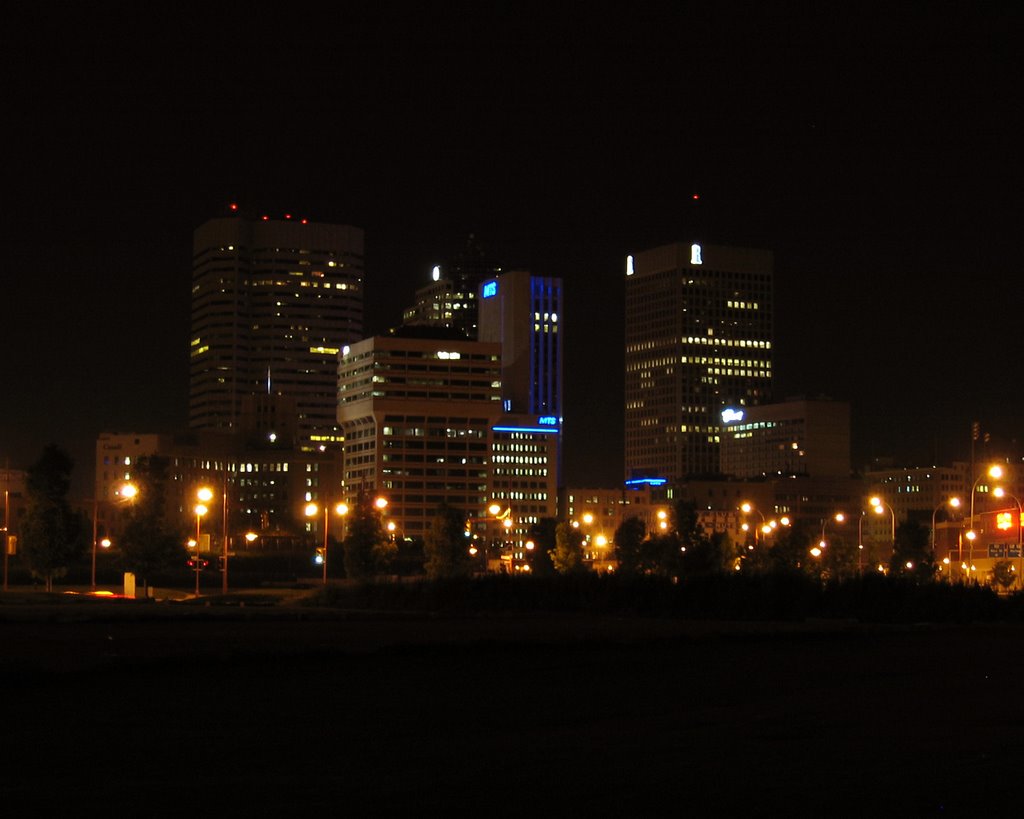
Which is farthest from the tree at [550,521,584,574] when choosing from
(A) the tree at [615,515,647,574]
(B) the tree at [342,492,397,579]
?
(B) the tree at [342,492,397,579]

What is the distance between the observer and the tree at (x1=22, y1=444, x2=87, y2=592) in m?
78.2

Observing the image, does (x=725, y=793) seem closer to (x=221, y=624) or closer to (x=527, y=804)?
(x=527, y=804)

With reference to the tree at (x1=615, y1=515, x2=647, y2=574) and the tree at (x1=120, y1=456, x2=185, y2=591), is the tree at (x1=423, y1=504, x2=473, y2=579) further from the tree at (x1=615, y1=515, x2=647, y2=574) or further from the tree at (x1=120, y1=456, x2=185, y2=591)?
the tree at (x1=615, y1=515, x2=647, y2=574)

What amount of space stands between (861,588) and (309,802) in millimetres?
44048

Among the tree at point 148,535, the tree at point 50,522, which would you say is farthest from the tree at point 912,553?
the tree at point 50,522

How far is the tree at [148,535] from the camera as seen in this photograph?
8038cm

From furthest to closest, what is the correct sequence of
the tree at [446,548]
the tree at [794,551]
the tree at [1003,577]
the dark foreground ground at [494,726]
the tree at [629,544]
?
the tree at [629,544] < the tree at [794,551] < the tree at [446,548] < the tree at [1003,577] < the dark foreground ground at [494,726]

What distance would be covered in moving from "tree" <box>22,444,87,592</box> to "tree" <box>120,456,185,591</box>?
9.89ft

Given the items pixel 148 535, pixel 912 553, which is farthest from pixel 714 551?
pixel 148 535

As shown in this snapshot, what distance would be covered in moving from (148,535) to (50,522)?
236 inches

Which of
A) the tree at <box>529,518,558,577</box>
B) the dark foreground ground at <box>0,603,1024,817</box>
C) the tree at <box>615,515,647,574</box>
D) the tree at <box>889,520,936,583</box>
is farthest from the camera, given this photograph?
the tree at <box>529,518,558,577</box>

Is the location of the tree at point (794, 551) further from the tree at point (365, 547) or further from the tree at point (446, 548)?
the tree at point (365, 547)

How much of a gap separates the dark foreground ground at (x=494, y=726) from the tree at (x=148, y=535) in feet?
145

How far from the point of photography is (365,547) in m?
101
